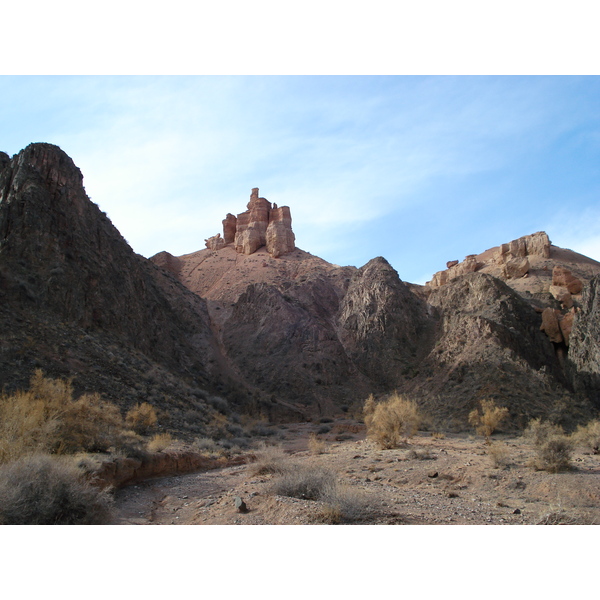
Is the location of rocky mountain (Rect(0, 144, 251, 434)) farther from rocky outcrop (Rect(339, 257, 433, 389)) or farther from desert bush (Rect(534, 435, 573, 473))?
desert bush (Rect(534, 435, 573, 473))

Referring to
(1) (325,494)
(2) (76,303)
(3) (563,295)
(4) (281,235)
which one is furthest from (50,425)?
(4) (281,235)

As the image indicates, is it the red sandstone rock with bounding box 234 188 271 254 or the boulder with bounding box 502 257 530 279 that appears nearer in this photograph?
the boulder with bounding box 502 257 530 279

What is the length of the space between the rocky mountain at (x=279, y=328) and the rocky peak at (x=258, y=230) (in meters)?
14.1

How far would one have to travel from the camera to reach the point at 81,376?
23.9 meters

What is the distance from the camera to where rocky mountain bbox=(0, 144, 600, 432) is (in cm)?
2805

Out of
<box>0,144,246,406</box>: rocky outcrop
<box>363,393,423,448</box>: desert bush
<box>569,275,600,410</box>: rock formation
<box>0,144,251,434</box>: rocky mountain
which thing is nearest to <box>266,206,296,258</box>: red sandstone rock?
<box>0,144,246,406</box>: rocky outcrop

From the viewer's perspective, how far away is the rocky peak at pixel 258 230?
8525 centimetres

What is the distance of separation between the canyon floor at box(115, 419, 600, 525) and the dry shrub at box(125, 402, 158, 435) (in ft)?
17.4

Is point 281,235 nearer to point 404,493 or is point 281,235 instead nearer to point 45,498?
point 404,493

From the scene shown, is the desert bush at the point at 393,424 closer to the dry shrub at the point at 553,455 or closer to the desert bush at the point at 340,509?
the dry shrub at the point at 553,455

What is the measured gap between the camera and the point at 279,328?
2242 inches

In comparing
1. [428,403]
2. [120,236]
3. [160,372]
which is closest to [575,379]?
[428,403]

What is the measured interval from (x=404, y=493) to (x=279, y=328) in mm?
44648

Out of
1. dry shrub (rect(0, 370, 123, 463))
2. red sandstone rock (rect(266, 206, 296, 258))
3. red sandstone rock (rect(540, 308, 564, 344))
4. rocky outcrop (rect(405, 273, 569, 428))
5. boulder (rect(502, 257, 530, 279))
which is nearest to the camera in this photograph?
dry shrub (rect(0, 370, 123, 463))
